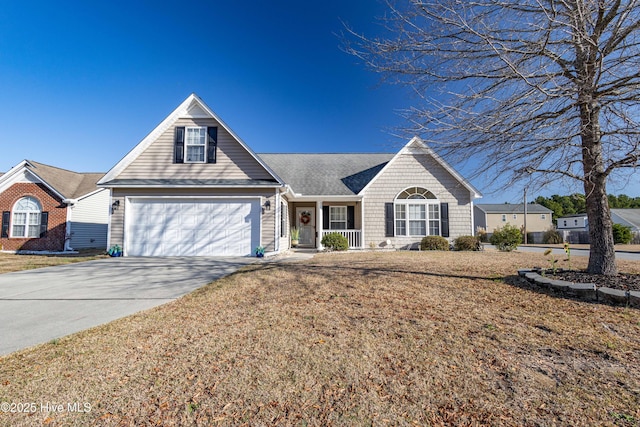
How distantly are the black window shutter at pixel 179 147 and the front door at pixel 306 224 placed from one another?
634 cm

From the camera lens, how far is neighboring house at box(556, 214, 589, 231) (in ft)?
130

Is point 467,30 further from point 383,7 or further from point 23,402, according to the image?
point 23,402

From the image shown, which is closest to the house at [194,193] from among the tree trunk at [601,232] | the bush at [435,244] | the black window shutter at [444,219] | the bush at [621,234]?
the black window shutter at [444,219]

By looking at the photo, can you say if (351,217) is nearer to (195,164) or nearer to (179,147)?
(195,164)

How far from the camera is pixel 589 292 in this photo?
14.5ft

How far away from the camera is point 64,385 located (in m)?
2.28

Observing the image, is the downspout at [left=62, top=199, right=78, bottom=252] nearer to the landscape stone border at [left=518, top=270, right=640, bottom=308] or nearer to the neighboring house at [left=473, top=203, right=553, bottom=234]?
the landscape stone border at [left=518, top=270, right=640, bottom=308]

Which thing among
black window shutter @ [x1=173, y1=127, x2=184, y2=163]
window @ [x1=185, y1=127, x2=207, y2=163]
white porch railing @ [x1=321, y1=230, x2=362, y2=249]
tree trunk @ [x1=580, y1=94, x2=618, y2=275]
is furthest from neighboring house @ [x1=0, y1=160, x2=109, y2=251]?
tree trunk @ [x1=580, y1=94, x2=618, y2=275]

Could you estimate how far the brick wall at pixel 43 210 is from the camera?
13.8m

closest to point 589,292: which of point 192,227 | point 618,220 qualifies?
point 192,227

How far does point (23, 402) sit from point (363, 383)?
253cm

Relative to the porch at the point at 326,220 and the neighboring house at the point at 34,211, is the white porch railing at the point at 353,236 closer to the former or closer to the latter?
the porch at the point at 326,220

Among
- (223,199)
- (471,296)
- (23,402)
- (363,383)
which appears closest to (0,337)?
(23,402)

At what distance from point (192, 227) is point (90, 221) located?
371 inches
